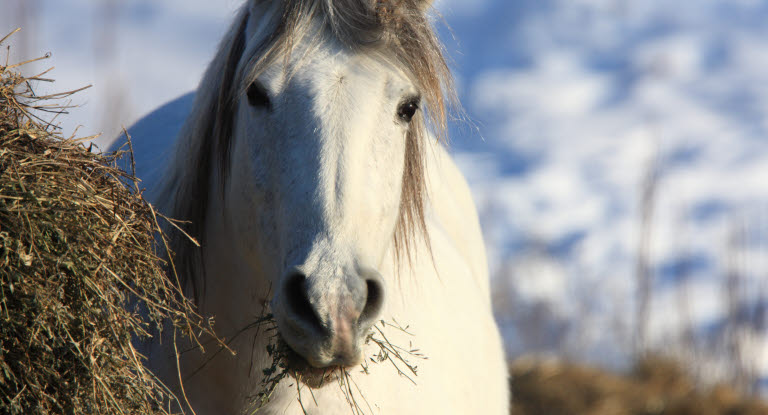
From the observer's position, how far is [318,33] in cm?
211

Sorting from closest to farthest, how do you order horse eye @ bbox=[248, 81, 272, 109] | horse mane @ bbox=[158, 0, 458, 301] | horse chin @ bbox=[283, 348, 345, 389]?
horse chin @ bbox=[283, 348, 345, 389] → horse eye @ bbox=[248, 81, 272, 109] → horse mane @ bbox=[158, 0, 458, 301]

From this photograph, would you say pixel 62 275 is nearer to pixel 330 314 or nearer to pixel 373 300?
pixel 330 314

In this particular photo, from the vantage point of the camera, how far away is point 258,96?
6.76 feet

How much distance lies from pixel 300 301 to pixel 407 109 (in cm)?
79

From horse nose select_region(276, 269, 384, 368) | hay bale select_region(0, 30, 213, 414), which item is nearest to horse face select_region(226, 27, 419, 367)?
horse nose select_region(276, 269, 384, 368)

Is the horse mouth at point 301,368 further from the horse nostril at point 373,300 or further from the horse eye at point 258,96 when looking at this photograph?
the horse eye at point 258,96

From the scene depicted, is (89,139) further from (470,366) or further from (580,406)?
(580,406)

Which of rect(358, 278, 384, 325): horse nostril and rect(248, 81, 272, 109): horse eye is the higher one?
rect(248, 81, 272, 109): horse eye

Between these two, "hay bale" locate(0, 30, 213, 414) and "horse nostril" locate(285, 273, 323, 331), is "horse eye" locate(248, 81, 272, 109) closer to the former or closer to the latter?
"hay bale" locate(0, 30, 213, 414)

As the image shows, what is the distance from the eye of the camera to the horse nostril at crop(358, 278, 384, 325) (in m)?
1.73

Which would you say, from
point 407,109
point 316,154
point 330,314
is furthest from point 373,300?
point 407,109

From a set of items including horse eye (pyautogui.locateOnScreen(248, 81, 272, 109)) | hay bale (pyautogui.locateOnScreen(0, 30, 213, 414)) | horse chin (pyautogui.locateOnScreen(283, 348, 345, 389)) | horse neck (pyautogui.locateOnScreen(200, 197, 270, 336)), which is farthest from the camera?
horse neck (pyautogui.locateOnScreen(200, 197, 270, 336))

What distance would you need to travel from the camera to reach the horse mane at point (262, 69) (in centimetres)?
213

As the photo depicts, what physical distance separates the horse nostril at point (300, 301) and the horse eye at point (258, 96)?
1.97 ft
